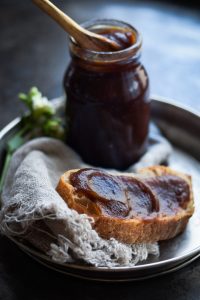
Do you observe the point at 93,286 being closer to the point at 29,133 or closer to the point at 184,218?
the point at 184,218

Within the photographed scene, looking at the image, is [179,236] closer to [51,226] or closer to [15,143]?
[51,226]

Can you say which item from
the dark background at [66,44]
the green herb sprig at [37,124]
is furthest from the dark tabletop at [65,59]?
the green herb sprig at [37,124]

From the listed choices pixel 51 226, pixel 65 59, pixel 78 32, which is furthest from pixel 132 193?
pixel 65 59

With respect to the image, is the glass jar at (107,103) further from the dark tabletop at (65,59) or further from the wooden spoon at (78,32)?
the dark tabletop at (65,59)

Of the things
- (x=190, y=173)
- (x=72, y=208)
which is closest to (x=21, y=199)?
(x=72, y=208)

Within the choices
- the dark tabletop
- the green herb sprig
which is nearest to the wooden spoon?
the green herb sprig
